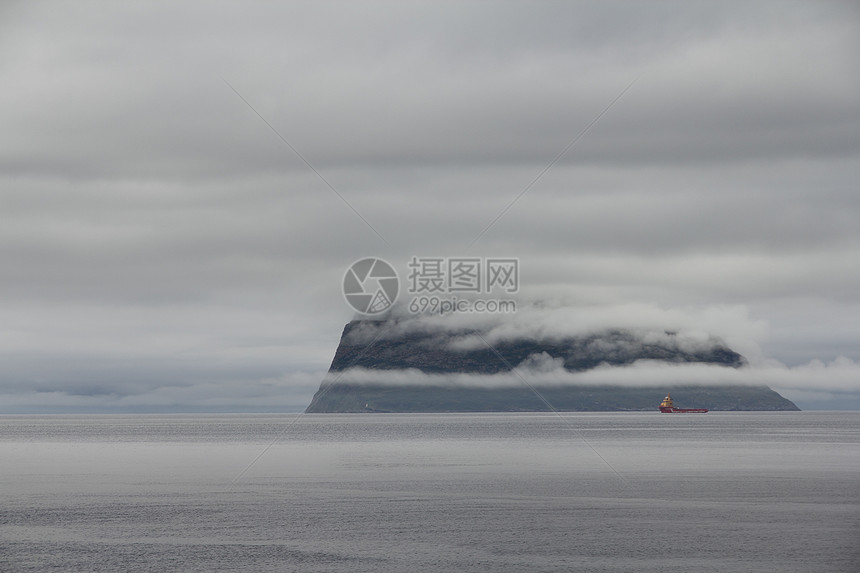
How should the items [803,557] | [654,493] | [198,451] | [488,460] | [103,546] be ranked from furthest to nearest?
1. [198,451]
2. [488,460]
3. [654,493]
4. [103,546]
5. [803,557]

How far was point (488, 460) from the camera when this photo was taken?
407 ft

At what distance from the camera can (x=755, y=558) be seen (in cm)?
4981

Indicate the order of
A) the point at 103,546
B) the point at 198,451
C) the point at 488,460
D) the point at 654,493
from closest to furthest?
the point at 103,546, the point at 654,493, the point at 488,460, the point at 198,451

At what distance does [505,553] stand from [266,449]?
117 m

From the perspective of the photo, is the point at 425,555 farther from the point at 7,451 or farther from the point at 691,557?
the point at 7,451

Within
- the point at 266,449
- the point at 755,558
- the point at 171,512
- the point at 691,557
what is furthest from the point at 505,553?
the point at 266,449

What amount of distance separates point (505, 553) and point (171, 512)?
2803 cm

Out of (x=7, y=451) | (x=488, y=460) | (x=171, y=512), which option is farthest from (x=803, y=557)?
(x=7, y=451)

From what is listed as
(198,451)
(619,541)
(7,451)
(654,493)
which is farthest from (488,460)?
(7,451)

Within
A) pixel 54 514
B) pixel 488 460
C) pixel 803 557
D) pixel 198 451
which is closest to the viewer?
pixel 803 557

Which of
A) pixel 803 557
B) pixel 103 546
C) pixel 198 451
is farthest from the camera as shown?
pixel 198 451

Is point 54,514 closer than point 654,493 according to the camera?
Yes

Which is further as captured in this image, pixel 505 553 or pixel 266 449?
pixel 266 449

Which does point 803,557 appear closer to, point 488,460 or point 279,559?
point 279,559
